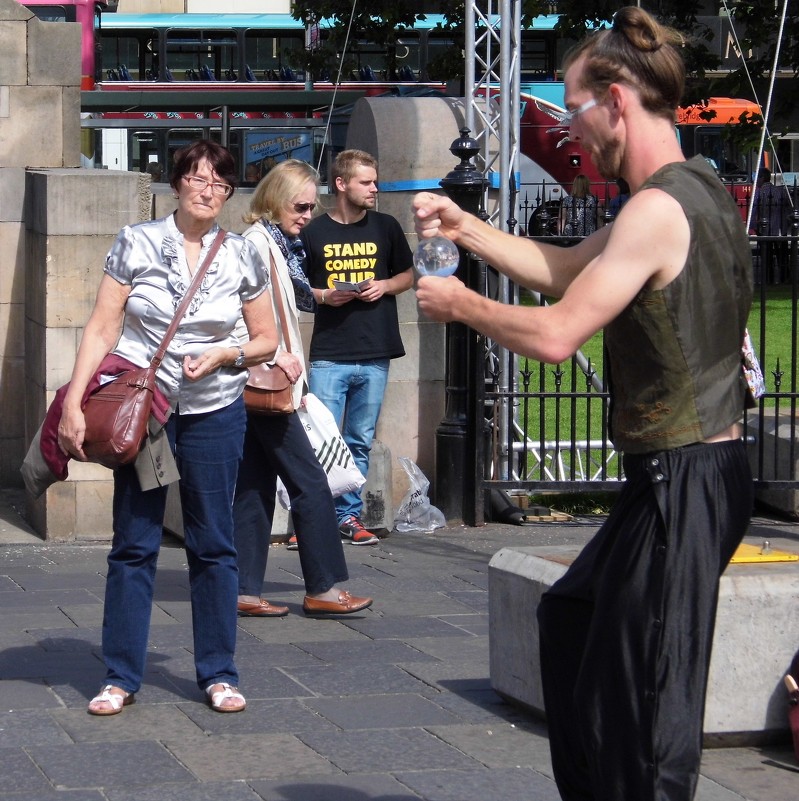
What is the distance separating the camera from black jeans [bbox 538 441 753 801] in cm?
281

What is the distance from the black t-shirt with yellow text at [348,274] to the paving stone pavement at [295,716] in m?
1.50

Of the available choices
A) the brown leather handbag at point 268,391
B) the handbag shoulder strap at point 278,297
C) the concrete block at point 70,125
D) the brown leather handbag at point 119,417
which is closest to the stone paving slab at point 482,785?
the brown leather handbag at point 119,417

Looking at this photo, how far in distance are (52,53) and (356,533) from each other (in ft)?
10.9

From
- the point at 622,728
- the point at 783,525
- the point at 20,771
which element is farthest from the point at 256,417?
the point at 783,525

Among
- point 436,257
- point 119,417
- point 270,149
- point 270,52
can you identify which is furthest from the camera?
point 270,52

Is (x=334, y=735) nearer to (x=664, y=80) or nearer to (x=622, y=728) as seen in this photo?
(x=622, y=728)

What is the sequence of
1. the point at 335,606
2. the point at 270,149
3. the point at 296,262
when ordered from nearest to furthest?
the point at 335,606 → the point at 296,262 → the point at 270,149

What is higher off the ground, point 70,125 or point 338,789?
point 70,125

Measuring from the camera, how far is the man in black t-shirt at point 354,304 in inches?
302

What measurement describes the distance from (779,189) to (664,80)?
71.0ft

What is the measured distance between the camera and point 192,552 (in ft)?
15.6

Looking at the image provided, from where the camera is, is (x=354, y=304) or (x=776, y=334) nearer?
(x=354, y=304)

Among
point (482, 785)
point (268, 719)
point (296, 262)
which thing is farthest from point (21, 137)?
point (482, 785)

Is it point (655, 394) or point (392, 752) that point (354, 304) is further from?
point (655, 394)
